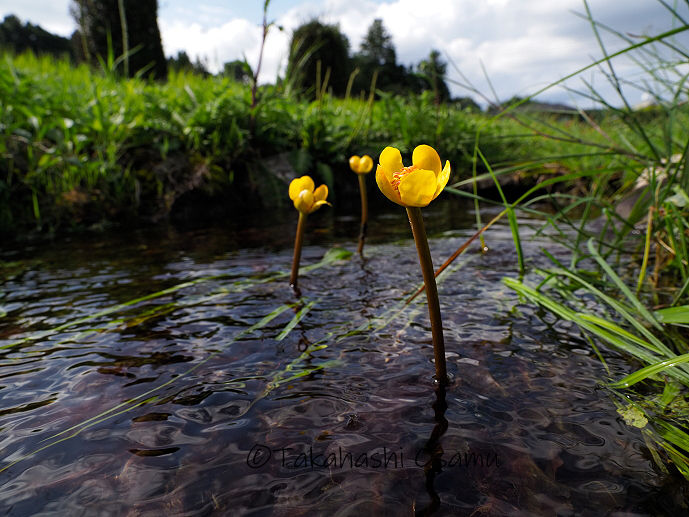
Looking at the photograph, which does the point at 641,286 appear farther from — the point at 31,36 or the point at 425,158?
the point at 31,36

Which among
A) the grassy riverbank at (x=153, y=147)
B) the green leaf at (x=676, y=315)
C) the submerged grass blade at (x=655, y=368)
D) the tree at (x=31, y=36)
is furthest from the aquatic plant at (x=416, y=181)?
the tree at (x=31, y=36)

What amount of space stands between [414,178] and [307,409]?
0.70 m

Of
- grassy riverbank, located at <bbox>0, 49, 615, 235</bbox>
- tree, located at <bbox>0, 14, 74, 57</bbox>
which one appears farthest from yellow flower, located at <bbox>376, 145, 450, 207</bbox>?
tree, located at <bbox>0, 14, 74, 57</bbox>

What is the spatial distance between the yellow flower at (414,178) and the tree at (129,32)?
12.7 meters

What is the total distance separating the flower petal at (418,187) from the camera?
2.72ft

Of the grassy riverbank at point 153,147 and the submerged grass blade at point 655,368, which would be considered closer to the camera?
the submerged grass blade at point 655,368

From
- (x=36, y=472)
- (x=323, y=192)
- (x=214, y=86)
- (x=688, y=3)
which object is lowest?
(x=36, y=472)

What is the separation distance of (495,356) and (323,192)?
34.1 inches

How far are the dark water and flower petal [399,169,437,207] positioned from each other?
589 millimetres

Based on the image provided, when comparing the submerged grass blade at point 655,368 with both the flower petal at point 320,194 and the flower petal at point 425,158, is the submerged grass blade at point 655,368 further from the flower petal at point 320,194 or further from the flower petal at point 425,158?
the flower petal at point 320,194

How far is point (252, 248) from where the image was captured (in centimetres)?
325

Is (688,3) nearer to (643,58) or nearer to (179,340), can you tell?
(643,58)

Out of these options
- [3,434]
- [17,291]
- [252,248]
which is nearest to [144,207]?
[252,248]

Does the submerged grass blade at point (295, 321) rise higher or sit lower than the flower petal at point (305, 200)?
lower
